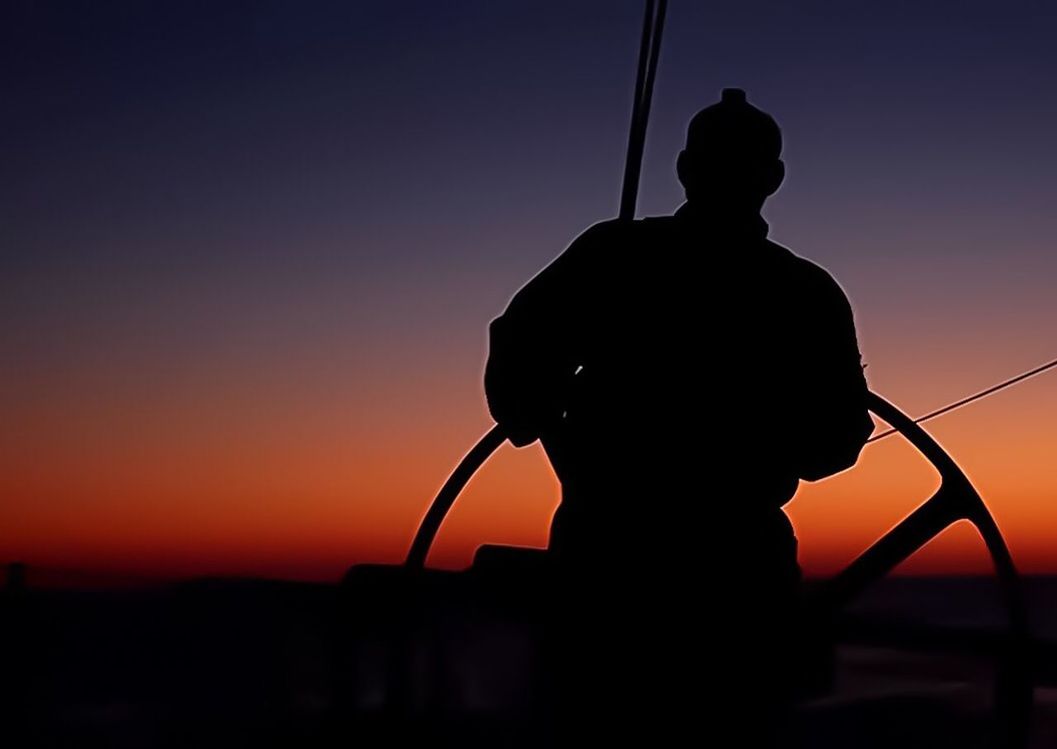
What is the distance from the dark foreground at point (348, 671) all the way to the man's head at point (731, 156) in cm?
67

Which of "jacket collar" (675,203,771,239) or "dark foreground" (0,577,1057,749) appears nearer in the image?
"jacket collar" (675,203,771,239)

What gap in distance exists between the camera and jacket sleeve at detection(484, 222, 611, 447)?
241 centimetres

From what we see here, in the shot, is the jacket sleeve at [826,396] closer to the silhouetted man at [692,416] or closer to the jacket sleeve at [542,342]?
the silhouetted man at [692,416]

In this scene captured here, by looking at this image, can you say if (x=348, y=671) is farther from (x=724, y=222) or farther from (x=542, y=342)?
(x=724, y=222)

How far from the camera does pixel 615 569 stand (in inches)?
92.8

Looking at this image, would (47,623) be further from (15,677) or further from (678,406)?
(678,406)

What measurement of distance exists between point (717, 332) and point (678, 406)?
121 millimetres

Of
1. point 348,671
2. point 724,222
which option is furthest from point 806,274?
point 348,671

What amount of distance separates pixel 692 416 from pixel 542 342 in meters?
0.25

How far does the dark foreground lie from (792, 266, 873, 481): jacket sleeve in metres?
0.29

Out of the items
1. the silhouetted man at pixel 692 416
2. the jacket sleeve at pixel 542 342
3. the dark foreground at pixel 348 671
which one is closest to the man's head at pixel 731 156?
the silhouetted man at pixel 692 416

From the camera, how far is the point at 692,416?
234 centimetres

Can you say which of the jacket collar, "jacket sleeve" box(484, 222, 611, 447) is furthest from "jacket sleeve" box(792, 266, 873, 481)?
"jacket sleeve" box(484, 222, 611, 447)

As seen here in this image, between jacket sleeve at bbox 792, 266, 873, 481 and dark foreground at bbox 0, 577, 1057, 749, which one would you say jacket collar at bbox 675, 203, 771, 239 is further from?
dark foreground at bbox 0, 577, 1057, 749
